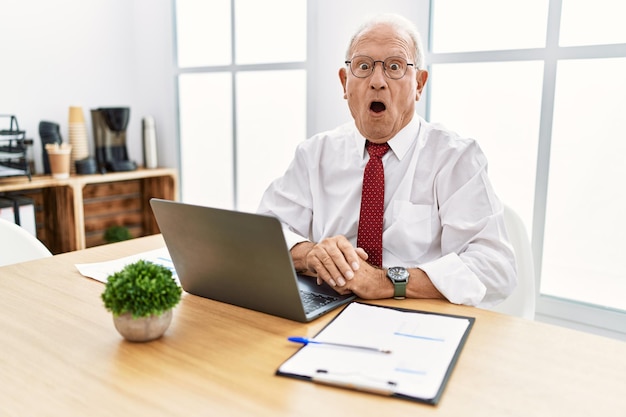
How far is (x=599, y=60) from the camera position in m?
2.01

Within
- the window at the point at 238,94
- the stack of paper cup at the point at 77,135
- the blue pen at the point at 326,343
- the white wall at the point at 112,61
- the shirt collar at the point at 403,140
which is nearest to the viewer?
the blue pen at the point at 326,343

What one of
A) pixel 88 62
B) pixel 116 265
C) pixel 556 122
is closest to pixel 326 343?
pixel 116 265

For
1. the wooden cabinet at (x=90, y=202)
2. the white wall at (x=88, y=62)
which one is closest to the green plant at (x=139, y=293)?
the wooden cabinet at (x=90, y=202)

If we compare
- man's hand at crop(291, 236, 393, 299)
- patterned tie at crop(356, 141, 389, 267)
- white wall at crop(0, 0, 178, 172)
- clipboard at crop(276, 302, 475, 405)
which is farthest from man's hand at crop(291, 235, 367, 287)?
white wall at crop(0, 0, 178, 172)

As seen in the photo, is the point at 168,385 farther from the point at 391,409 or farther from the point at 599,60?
the point at 599,60

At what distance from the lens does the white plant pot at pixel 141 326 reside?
101 centimetres

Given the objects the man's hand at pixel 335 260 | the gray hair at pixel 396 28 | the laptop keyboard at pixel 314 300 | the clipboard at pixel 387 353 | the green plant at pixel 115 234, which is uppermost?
the gray hair at pixel 396 28

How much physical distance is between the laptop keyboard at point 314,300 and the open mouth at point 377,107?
61 cm

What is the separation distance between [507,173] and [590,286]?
1.73 ft

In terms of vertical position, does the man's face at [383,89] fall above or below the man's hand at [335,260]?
above

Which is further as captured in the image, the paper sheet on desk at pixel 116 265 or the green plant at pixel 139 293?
the paper sheet on desk at pixel 116 265

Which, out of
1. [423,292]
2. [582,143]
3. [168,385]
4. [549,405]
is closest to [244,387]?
[168,385]

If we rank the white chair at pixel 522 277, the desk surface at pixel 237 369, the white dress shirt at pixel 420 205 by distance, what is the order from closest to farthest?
the desk surface at pixel 237 369
the white dress shirt at pixel 420 205
the white chair at pixel 522 277

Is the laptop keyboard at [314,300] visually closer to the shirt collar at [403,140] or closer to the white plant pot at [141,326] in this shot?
the white plant pot at [141,326]
